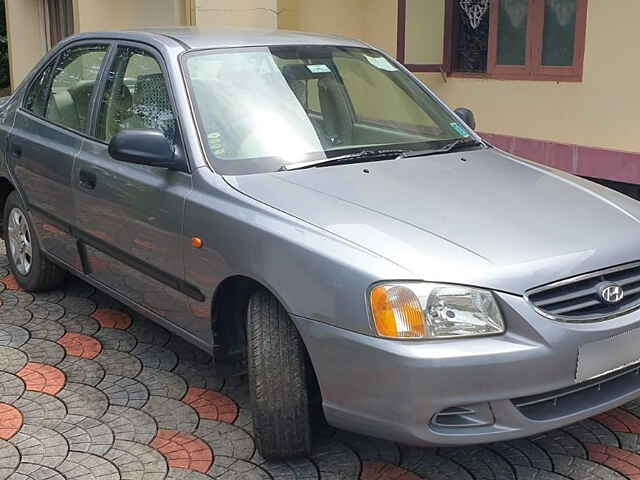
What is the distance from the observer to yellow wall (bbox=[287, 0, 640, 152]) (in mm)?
7012

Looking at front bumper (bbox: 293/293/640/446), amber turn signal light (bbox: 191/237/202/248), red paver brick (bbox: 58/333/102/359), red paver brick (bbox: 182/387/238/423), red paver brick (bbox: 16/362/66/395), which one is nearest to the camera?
front bumper (bbox: 293/293/640/446)

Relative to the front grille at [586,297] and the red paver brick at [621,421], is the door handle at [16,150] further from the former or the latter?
the red paver brick at [621,421]

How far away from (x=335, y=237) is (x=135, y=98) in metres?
1.68

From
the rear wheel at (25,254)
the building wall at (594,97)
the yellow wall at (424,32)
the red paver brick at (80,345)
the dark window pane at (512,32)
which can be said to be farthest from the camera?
the yellow wall at (424,32)

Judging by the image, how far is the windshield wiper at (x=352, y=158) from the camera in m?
3.52

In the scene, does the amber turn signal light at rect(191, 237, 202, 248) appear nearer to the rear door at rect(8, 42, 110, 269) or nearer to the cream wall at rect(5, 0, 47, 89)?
the rear door at rect(8, 42, 110, 269)

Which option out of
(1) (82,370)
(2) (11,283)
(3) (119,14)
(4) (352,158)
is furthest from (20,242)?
(3) (119,14)

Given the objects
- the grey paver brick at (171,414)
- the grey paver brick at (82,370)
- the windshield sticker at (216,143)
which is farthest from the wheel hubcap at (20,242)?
the windshield sticker at (216,143)

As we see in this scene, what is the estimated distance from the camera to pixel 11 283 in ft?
18.2

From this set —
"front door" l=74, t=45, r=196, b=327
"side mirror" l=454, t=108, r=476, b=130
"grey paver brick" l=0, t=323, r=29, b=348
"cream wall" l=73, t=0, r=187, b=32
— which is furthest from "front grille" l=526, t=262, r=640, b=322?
"cream wall" l=73, t=0, r=187, b=32

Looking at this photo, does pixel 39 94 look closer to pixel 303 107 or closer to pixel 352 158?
pixel 303 107

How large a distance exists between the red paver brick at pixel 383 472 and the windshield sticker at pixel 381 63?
7.21ft

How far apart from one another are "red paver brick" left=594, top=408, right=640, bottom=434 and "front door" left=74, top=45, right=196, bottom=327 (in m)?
1.86

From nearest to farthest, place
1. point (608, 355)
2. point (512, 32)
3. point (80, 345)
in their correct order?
point (608, 355) → point (80, 345) → point (512, 32)
